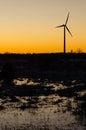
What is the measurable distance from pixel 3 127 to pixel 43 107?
6470 millimetres

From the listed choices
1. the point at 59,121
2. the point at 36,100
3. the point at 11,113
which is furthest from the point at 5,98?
the point at 59,121

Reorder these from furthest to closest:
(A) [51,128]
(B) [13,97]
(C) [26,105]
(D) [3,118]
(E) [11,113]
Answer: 1. (B) [13,97]
2. (C) [26,105]
3. (E) [11,113]
4. (D) [3,118]
5. (A) [51,128]

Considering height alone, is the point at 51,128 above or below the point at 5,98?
above

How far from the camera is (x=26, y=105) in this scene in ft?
78.1

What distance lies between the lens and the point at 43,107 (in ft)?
75.3

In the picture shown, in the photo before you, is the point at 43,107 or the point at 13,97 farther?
the point at 13,97

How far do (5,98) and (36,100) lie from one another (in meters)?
2.65

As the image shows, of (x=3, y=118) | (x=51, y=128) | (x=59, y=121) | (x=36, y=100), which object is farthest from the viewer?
(x=36, y=100)

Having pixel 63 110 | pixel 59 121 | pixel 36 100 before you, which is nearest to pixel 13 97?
pixel 36 100

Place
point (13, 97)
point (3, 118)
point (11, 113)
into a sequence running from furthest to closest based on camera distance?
point (13, 97), point (11, 113), point (3, 118)

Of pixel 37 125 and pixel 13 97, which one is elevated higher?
pixel 37 125

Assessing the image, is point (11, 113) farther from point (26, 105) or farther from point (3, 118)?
point (26, 105)

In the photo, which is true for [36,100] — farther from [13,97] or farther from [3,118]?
[3,118]

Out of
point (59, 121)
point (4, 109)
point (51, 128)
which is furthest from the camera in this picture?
point (4, 109)
